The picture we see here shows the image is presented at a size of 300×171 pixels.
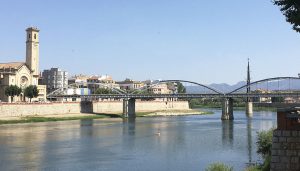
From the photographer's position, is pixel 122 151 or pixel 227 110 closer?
pixel 122 151

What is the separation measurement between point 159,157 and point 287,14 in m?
18.9

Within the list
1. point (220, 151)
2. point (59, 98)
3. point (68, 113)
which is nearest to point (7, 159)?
point (220, 151)

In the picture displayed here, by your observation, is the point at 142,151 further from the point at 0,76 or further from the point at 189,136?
the point at 0,76

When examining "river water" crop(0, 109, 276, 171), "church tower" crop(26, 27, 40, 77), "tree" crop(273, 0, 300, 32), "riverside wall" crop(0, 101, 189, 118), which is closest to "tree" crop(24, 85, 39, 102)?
"riverside wall" crop(0, 101, 189, 118)

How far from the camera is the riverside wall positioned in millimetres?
81125

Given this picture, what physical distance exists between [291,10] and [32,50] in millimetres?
92661

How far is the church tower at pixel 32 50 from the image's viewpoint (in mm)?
106000

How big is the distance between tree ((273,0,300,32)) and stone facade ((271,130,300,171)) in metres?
4.70

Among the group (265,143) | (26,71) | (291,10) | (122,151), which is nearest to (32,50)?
(26,71)

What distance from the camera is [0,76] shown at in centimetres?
9950

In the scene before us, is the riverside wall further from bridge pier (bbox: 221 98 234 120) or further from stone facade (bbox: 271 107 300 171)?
stone facade (bbox: 271 107 300 171)

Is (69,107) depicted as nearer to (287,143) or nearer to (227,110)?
(227,110)

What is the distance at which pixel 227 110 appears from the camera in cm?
9388

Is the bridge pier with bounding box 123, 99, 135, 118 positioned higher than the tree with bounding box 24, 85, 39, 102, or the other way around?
the tree with bounding box 24, 85, 39, 102
